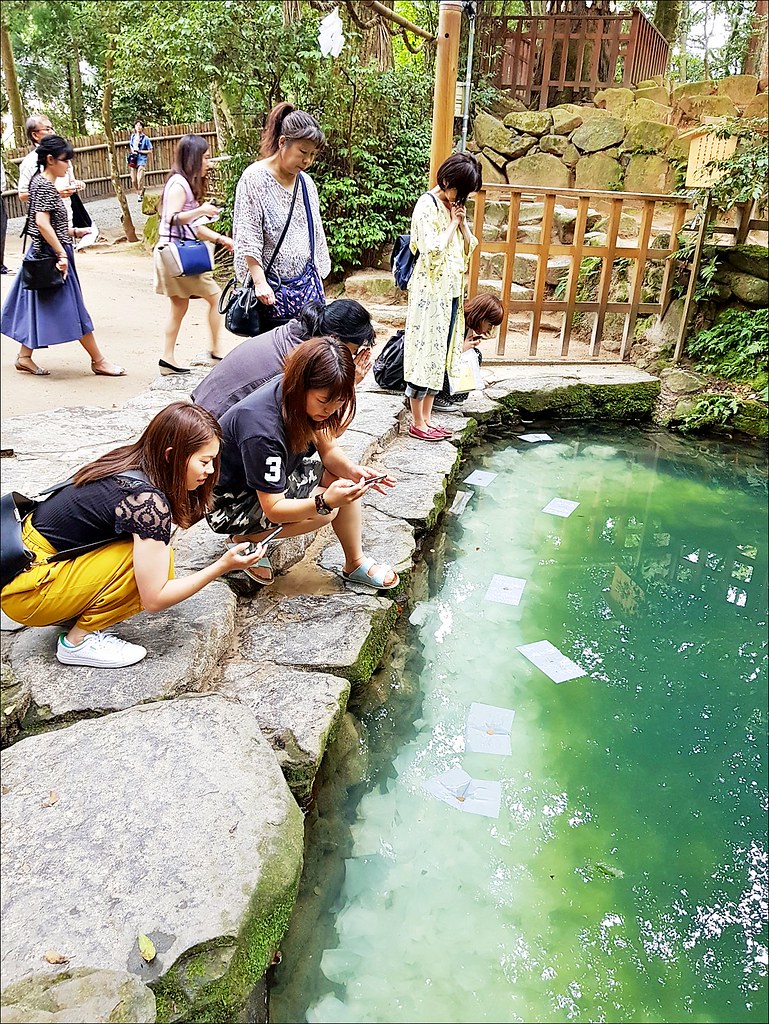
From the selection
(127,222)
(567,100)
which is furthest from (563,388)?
(127,222)

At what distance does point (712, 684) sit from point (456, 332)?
7.59 feet

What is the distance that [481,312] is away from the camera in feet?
14.8

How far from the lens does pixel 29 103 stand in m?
20.1

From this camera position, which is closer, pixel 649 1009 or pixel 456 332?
pixel 649 1009

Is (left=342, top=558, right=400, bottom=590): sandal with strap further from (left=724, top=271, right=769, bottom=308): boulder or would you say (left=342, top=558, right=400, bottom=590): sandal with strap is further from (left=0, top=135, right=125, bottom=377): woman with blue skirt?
(left=724, top=271, right=769, bottom=308): boulder

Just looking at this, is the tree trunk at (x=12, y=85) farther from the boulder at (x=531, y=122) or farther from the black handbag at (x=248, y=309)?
the black handbag at (x=248, y=309)

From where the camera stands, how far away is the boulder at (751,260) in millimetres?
5586

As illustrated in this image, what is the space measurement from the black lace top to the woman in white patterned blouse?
71.4 inches

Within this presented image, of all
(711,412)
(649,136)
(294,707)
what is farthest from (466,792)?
(649,136)

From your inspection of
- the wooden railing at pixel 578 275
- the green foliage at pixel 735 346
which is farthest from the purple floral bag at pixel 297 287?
the green foliage at pixel 735 346

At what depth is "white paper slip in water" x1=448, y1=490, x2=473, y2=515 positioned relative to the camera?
4.07 metres

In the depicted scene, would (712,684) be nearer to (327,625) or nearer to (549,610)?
(549,610)

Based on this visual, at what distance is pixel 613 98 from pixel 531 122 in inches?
53.1

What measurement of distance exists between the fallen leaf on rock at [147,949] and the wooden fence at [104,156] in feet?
50.5
